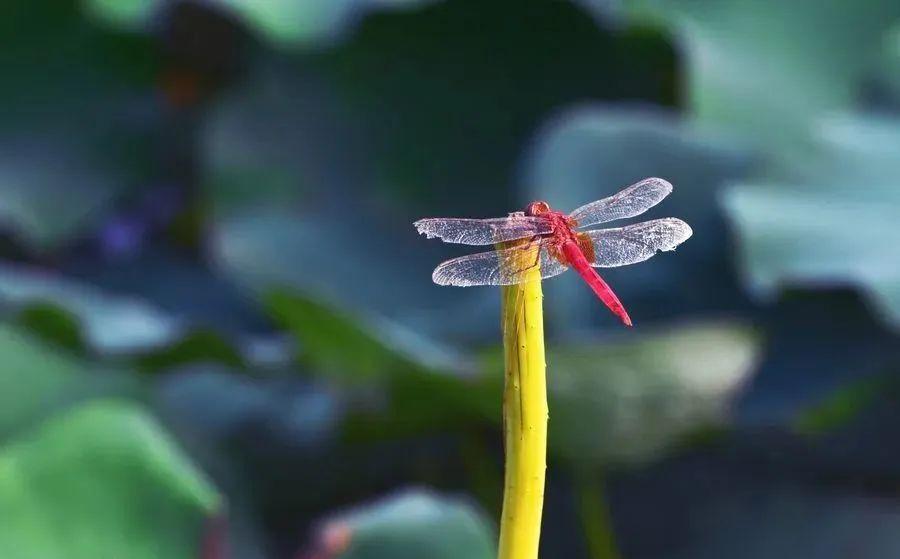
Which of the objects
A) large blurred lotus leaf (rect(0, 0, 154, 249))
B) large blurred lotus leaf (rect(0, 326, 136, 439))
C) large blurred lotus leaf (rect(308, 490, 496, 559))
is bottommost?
Result: large blurred lotus leaf (rect(308, 490, 496, 559))

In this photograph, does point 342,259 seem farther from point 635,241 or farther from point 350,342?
point 635,241

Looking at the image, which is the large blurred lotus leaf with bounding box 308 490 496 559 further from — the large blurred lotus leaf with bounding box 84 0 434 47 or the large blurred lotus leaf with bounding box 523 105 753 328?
the large blurred lotus leaf with bounding box 84 0 434 47

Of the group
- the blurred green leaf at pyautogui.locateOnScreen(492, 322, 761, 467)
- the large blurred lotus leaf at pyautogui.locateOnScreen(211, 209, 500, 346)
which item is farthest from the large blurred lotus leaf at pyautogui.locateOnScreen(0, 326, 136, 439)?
the blurred green leaf at pyautogui.locateOnScreen(492, 322, 761, 467)

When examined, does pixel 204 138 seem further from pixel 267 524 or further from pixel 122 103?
pixel 267 524

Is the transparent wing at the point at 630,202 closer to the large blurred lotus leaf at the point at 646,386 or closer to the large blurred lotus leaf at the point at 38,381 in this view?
the large blurred lotus leaf at the point at 646,386

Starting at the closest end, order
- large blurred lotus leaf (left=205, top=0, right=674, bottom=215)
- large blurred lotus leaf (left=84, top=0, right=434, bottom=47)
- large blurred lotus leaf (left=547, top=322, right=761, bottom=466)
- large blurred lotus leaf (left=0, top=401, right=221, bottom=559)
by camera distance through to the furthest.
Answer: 1. large blurred lotus leaf (left=0, top=401, right=221, bottom=559)
2. large blurred lotus leaf (left=547, top=322, right=761, bottom=466)
3. large blurred lotus leaf (left=84, top=0, right=434, bottom=47)
4. large blurred lotus leaf (left=205, top=0, right=674, bottom=215)

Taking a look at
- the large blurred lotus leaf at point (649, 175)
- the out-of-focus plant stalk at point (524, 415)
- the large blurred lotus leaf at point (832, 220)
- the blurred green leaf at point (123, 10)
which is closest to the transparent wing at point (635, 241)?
the out-of-focus plant stalk at point (524, 415)

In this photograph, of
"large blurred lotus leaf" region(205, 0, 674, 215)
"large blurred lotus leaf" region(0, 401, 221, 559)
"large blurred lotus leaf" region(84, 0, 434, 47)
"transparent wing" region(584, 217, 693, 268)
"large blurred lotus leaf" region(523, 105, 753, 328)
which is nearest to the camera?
"transparent wing" region(584, 217, 693, 268)
